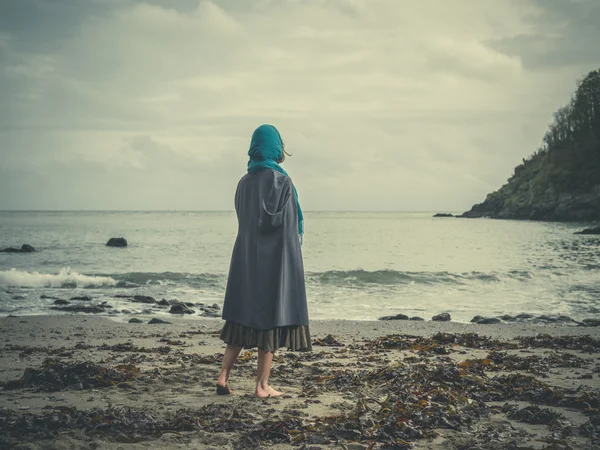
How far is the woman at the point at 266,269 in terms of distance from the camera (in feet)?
15.2

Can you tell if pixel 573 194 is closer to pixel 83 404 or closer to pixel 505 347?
pixel 505 347

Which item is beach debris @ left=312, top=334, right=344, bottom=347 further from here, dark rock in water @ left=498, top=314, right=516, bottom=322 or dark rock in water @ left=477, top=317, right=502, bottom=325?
dark rock in water @ left=498, top=314, right=516, bottom=322

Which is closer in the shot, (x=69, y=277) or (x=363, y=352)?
(x=363, y=352)

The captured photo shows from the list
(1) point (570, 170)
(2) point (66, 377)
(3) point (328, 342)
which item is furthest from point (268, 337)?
(1) point (570, 170)

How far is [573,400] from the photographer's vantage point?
4.67 m

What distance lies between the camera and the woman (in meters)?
4.63

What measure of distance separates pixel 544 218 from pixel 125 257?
72.6 meters

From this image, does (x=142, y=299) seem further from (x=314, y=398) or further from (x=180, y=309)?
(x=314, y=398)

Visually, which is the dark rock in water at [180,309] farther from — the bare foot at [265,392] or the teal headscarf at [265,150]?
the teal headscarf at [265,150]

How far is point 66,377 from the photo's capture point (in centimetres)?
513

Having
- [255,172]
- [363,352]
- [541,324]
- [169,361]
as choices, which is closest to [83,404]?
[169,361]

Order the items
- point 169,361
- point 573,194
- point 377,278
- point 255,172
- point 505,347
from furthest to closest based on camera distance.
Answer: point 573,194 < point 377,278 < point 505,347 < point 169,361 < point 255,172

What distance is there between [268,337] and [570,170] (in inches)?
3337

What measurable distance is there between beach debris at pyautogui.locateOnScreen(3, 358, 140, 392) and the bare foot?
4.83 feet
